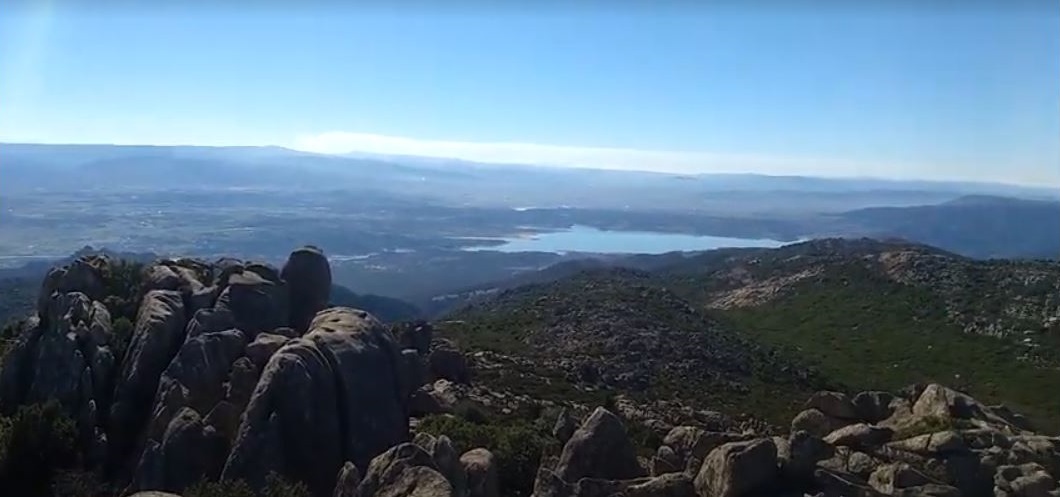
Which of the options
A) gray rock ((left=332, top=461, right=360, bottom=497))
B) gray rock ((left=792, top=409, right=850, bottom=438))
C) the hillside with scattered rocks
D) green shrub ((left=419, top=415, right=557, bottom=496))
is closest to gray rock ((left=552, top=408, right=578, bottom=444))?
the hillside with scattered rocks

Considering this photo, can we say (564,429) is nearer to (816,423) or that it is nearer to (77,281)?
(816,423)

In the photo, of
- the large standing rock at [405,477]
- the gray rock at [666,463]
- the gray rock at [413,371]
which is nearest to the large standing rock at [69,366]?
the gray rock at [413,371]

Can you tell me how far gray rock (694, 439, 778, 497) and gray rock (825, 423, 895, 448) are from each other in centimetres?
403

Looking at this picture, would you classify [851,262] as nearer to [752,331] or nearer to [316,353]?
[752,331]

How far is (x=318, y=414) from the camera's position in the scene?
27.1 metres

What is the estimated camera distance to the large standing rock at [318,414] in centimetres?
2597

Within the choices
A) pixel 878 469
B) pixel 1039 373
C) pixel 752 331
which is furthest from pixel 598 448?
pixel 752 331

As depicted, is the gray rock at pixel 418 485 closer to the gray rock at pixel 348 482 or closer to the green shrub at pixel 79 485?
the gray rock at pixel 348 482

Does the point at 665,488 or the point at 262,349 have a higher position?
the point at 262,349

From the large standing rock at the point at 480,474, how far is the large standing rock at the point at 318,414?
15.0 ft

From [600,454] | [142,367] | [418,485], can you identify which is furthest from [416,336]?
[418,485]

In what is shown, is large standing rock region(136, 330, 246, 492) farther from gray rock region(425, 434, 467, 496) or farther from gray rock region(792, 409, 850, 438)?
gray rock region(792, 409, 850, 438)

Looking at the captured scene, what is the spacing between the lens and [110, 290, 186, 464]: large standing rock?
29938mm

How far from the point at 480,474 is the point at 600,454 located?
10.8 ft
